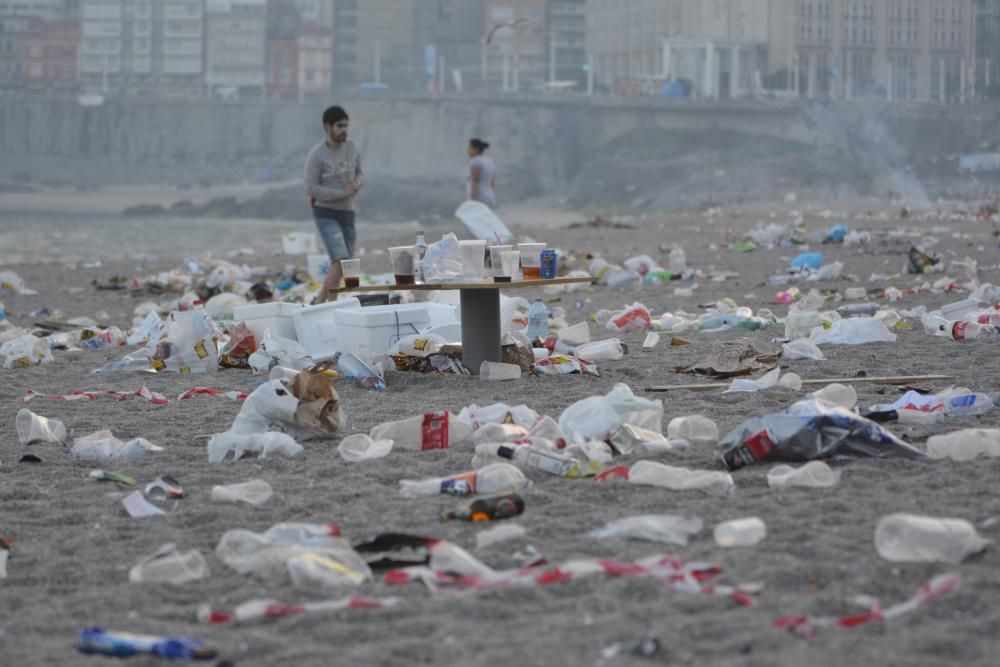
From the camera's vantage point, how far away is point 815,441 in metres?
4.37

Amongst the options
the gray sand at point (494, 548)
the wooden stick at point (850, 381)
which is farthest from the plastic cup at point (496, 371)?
the wooden stick at point (850, 381)

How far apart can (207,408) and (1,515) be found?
5.79 ft

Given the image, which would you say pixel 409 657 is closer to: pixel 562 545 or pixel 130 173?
pixel 562 545

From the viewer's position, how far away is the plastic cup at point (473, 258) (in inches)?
251

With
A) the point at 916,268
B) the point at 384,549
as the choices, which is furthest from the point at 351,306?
the point at 916,268

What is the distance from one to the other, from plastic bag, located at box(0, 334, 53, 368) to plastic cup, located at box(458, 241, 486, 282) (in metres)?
2.58

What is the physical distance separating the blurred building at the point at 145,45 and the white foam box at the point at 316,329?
92535 millimetres

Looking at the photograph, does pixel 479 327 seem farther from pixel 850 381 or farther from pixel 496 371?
pixel 850 381

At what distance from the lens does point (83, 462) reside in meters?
4.87

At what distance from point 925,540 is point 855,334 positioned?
165 inches

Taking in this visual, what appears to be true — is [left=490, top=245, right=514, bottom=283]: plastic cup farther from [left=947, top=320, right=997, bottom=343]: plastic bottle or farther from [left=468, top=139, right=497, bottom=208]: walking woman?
[left=468, top=139, right=497, bottom=208]: walking woman

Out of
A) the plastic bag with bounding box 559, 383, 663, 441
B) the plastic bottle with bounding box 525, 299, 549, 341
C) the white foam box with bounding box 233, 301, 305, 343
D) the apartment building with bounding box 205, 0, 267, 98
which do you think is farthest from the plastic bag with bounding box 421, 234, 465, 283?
the apartment building with bounding box 205, 0, 267, 98

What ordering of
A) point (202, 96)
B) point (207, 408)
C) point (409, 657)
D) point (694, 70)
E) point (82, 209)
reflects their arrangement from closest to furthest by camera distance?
1. point (409, 657)
2. point (207, 408)
3. point (82, 209)
4. point (694, 70)
5. point (202, 96)

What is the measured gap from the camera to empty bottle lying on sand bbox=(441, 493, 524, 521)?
388 centimetres
